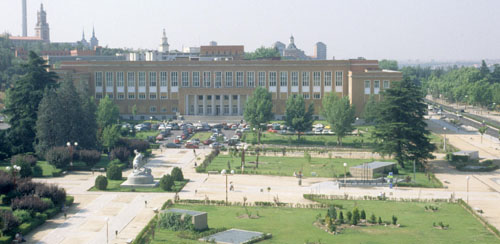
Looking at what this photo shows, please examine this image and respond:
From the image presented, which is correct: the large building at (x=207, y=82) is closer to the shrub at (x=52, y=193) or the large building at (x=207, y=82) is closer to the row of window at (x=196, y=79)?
the row of window at (x=196, y=79)

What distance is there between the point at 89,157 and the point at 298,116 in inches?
1278

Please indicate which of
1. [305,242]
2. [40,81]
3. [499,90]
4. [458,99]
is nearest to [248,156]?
[40,81]

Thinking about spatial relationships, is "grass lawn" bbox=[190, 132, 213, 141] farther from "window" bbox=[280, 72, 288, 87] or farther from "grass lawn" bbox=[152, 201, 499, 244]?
"grass lawn" bbox=[152, 201, 499, 244]

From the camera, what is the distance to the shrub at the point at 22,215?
139ft

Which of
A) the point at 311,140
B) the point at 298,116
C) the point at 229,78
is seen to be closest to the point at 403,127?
the point at 311,140

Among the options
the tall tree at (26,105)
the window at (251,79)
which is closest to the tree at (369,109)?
the window at (251,79)

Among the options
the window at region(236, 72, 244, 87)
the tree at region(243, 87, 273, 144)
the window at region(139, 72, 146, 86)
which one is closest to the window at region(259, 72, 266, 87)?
the window at region(236, 72, 244, 87)

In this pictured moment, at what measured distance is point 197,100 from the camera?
4505 inches

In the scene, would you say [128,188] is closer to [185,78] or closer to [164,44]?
[185,78]

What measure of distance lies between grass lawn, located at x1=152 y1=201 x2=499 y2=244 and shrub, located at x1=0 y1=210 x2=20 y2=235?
813 centimetres

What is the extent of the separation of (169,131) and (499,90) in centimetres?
7290

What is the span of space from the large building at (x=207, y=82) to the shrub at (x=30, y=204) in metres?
67.7

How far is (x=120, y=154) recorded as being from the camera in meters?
69.4

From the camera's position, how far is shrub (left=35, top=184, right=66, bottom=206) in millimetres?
47906
